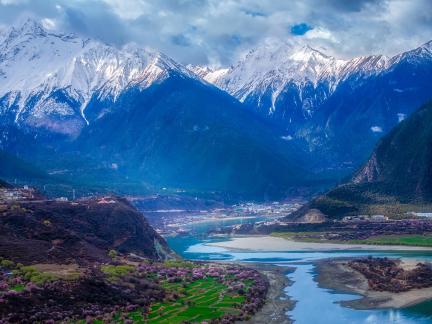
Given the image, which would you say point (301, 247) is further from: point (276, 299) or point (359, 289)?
point (276, 299)

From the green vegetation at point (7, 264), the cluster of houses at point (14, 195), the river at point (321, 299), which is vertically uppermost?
the cluster of houses at point (14, 195)

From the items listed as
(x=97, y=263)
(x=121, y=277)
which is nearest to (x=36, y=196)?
(x=97, y=263)

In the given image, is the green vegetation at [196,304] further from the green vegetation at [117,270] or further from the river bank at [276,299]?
the green vegetation at [117,270]

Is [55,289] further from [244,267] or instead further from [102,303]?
[244,267]

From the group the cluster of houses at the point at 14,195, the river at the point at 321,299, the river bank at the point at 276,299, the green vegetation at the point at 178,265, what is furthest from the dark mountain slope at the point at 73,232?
the river bank at the point at 276,299

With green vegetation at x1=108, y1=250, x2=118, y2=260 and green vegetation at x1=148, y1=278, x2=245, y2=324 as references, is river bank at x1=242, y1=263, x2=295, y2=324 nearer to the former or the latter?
green vegetation at x1=148, y1=278, x2=245, y2=324

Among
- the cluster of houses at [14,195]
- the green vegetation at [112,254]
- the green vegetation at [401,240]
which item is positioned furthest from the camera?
the green vegetation at [401,240]

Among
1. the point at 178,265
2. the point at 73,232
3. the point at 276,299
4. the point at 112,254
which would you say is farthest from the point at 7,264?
the point at 178,265
